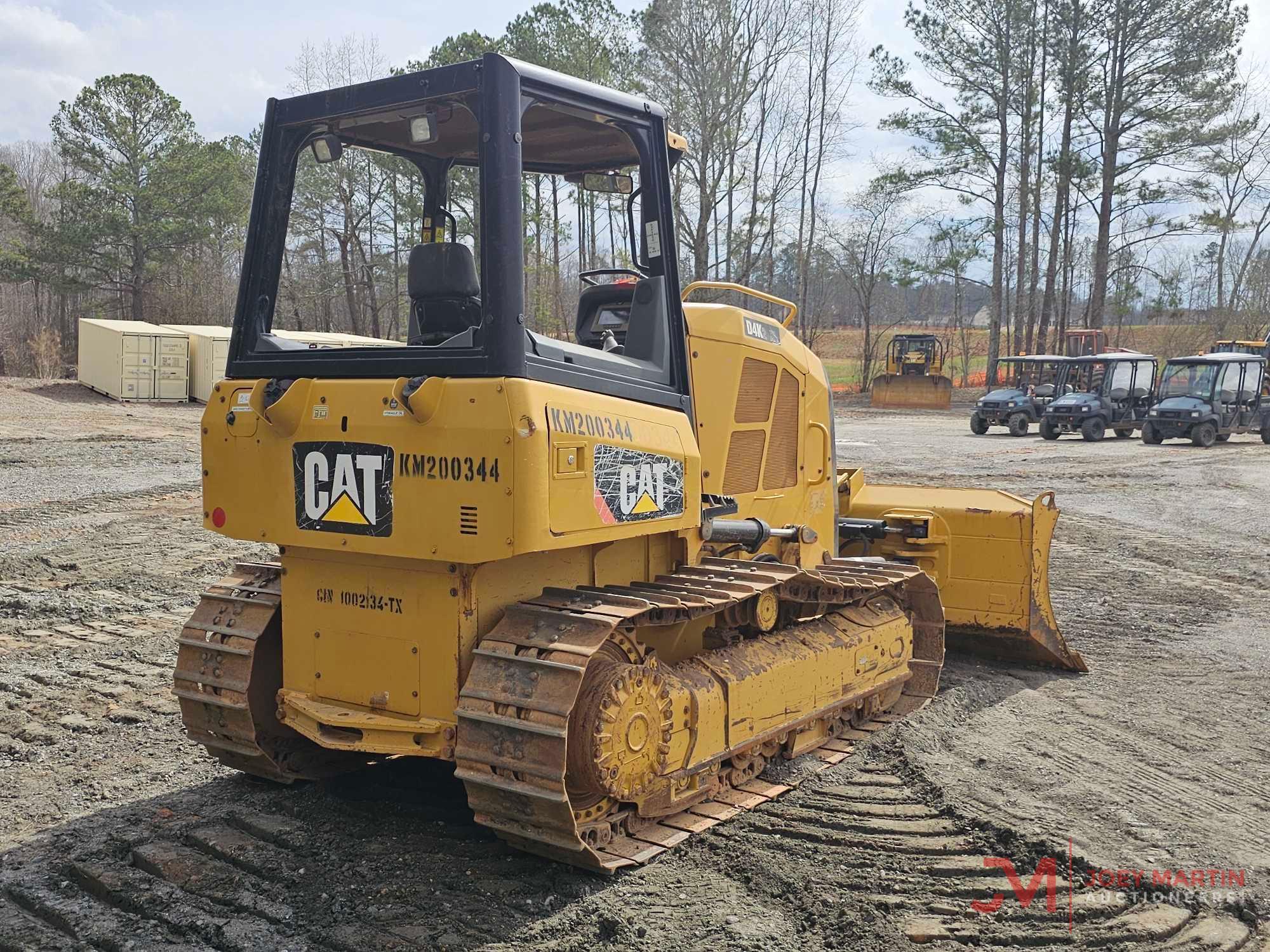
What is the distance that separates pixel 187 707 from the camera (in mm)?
4723

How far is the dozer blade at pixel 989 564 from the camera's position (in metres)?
7.14

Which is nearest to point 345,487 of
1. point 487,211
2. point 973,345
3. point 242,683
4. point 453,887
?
point 242,683

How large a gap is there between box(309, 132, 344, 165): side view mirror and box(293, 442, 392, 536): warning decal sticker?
1267 mm

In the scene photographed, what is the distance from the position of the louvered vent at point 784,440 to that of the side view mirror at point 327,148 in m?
2.52

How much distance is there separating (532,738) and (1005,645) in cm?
457

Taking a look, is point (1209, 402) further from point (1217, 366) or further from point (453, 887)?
point (453, 887)

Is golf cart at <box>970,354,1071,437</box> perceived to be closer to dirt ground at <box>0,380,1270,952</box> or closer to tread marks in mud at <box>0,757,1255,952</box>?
dirt ground at <box>0,380,1270,952</box>

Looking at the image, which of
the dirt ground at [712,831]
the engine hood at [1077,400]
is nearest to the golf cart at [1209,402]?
the engine hood at [1077,400]

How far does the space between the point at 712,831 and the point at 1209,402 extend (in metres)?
24.0

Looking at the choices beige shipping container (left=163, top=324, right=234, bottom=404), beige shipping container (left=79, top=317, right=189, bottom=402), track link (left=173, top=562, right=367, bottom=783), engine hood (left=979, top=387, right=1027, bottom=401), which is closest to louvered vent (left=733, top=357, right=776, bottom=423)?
track link (left=173, top=562, right=367, bottom=783)

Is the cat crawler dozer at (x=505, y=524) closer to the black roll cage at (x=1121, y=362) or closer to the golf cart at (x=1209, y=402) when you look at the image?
the golf cart at (x=1209, y=402)

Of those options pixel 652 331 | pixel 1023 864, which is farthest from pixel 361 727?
pixel 1023 864

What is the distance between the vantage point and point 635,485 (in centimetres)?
434

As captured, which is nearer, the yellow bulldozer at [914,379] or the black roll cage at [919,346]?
the yellow bulldozer at [914,379]
